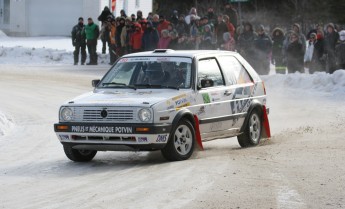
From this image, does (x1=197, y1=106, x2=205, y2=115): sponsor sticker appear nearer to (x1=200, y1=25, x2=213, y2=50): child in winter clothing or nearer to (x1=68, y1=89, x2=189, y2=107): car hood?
(x1=68, y1=89, x2=189, y2=107): car hood

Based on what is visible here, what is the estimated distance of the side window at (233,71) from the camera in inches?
558

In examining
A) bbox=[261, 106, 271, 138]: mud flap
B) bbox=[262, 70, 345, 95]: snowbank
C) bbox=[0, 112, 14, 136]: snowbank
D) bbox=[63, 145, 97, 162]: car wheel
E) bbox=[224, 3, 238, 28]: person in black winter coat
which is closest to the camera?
bbox=[63, 145, 97, 162]: car wheel

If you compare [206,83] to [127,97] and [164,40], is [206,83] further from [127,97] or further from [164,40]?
[164,40]

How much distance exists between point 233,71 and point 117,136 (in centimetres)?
287

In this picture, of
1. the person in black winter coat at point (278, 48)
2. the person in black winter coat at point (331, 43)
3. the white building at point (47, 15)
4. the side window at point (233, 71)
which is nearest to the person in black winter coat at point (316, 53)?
the person in black winter coat at point (331, 43)

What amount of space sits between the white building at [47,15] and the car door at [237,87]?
31159 mm

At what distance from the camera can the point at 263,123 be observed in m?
15.0

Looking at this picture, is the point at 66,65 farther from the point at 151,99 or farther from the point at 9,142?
the point at 151,99

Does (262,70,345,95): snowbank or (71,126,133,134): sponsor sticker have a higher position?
(71,126,133,134): sponsor sticker

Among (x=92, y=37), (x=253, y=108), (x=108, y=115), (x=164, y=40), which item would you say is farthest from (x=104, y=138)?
(x=92, y=37)

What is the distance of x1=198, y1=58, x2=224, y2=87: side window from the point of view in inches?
532

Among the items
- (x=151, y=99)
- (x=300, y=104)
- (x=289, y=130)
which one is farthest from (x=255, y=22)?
(x=151, y=99)

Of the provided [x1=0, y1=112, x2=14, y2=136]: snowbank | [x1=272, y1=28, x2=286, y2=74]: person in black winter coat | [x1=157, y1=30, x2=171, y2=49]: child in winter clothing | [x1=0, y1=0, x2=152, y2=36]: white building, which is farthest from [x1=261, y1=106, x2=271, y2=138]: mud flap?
[x1=0, y1=0, x2=152, y2=36]: white building

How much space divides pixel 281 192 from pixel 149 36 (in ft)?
69.4
